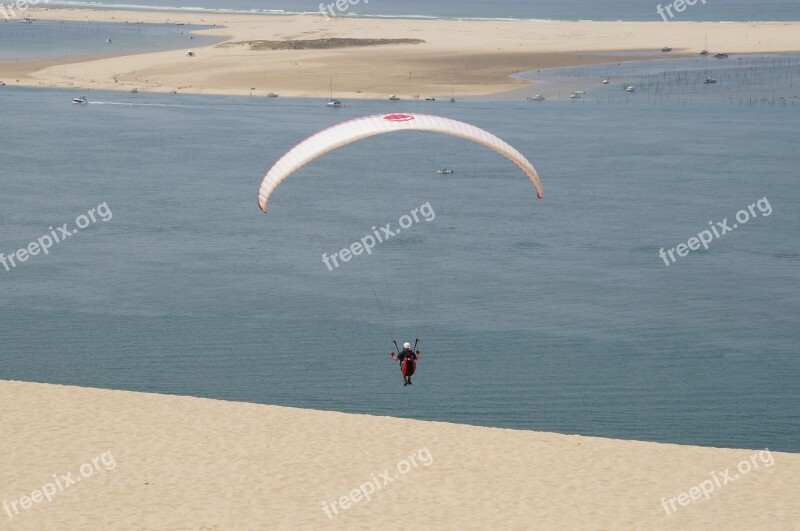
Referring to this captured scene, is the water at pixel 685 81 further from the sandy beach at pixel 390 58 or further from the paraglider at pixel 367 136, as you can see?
the paraglider at pixel 367 136

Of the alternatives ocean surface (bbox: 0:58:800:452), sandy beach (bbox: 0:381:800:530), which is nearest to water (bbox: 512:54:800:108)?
ocean surface (bbox: 0:58:800:452)

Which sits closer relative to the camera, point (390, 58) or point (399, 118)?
point (399, 118)

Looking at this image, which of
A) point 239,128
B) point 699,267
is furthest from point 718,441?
point 239,128

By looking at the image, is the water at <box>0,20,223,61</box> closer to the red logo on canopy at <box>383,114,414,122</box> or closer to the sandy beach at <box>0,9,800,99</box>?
the sandy beach at <box>0,9,800,99</box>

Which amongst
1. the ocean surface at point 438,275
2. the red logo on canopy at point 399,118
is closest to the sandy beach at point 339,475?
the ocean surface at point 438,275

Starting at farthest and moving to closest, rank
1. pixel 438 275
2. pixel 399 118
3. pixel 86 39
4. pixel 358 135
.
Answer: pixel 86 39 < pixel 438 275 < pixel 399 118 < pixel 358 135

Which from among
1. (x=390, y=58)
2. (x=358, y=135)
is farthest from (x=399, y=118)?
(x=390, y=58)

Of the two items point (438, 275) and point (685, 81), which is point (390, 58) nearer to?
point (685, 81)
